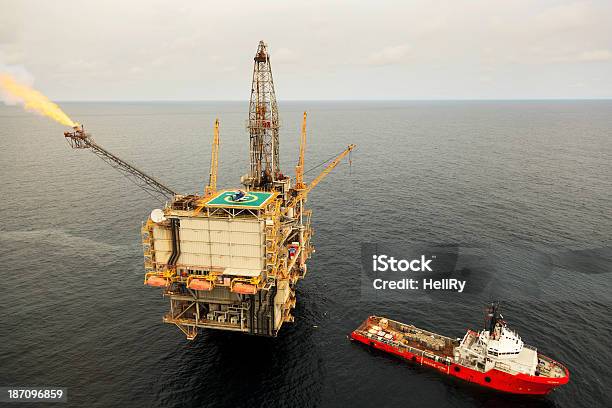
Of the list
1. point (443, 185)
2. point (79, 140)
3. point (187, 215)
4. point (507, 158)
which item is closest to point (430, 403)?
point (187, 215)

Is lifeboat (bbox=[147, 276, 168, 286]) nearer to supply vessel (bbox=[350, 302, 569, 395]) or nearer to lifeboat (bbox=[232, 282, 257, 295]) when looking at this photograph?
lifeboat (bbox=[232, 282, 257, 295])

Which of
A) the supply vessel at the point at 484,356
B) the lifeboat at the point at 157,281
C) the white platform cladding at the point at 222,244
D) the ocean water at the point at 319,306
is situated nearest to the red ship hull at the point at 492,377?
the supply vessel at the point at 484,356

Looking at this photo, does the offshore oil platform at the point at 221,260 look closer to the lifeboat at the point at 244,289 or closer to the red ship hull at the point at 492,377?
the lifeboat at the point at 244,289

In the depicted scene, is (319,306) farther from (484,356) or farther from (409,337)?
(484,356)

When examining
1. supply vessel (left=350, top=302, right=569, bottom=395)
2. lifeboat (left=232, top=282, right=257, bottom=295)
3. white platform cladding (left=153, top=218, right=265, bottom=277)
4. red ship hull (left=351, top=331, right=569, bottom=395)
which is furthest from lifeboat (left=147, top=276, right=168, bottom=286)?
red ship hull (left=351, top=331, right=569, bottom=395)

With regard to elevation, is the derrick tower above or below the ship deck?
above

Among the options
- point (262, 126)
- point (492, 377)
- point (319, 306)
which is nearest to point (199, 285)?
point (319, 306)
